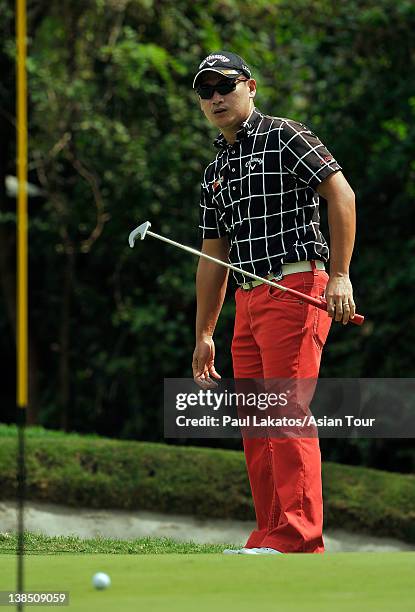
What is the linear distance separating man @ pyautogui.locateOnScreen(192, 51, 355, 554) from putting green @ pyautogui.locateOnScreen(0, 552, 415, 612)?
2.03 feet

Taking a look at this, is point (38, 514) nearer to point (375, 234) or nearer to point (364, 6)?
point (375, 234)

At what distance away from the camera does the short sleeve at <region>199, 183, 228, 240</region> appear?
5129 mm

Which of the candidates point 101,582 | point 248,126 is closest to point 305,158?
point 248,126

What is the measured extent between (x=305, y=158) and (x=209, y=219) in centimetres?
60

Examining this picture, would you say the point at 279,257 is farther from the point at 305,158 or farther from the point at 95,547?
the point at 95,547

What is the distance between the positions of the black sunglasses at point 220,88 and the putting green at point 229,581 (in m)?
1.76

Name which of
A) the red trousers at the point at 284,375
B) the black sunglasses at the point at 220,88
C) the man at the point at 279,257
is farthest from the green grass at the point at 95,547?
the black sunglasses at the point at 220,88

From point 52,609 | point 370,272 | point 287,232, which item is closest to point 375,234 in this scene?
point 370,272

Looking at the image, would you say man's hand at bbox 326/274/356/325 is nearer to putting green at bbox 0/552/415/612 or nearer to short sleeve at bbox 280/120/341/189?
short sleeve at bbox 280/120/341/189

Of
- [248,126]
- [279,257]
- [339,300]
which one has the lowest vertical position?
[339,300]

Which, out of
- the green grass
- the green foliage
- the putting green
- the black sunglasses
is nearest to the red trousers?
the green grass

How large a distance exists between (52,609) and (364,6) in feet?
35.0

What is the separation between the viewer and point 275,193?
15.7 feet

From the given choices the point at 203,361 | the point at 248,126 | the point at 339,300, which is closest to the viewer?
the point at 339,300
